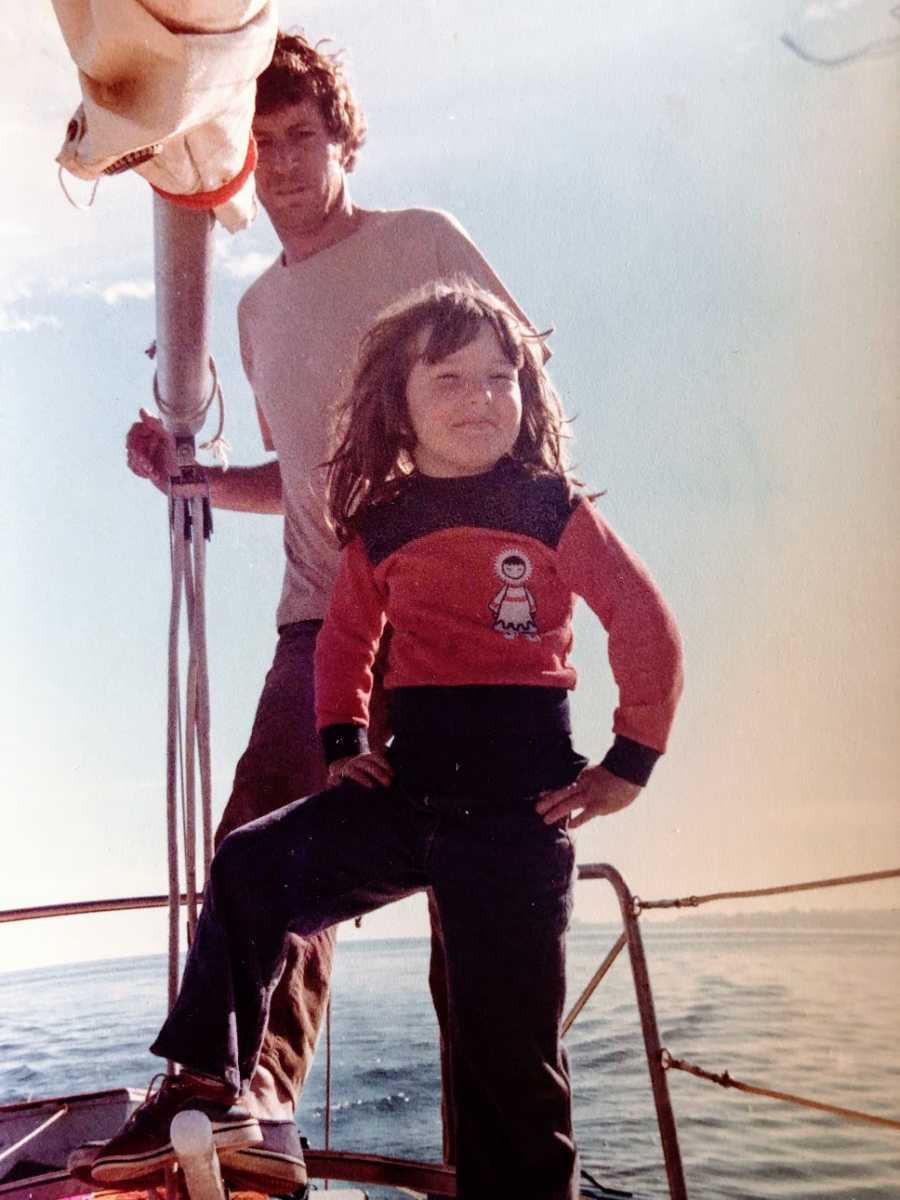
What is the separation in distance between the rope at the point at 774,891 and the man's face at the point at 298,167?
1262 mm

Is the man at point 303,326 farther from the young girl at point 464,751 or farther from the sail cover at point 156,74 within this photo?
the sail cover at point 156,74

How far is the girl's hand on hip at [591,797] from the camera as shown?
4.68 ft

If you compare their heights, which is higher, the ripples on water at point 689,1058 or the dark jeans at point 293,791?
the dark jeans at point 293,791

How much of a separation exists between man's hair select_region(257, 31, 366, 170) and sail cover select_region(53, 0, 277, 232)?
23.9 inches

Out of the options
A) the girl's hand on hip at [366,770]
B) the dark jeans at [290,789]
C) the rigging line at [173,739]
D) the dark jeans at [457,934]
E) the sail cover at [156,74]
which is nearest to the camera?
the sail cover at [156,74]

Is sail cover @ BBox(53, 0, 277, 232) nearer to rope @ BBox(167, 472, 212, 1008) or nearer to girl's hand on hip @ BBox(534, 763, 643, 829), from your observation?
rope @ BBox(167, 472, 212, 1008)

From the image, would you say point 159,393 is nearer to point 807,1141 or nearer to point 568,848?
point 568,848

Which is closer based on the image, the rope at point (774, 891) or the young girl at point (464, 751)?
the young girl at point (464, 751)

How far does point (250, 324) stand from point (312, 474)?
34 centimetres

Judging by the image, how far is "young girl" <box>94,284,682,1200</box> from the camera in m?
1.35

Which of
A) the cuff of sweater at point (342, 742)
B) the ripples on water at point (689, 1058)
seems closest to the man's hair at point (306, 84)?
the cuff of sweater at point (342, 742)

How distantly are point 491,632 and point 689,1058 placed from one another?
24789mm

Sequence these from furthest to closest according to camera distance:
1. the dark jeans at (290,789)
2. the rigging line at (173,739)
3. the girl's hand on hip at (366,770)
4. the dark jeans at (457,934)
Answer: the rigging line at (173,739) → the dark jeans at (290,789) → the girl's hand on hip at (366,770) → the dark jeans at (457,934)

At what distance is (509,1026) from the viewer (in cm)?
136
